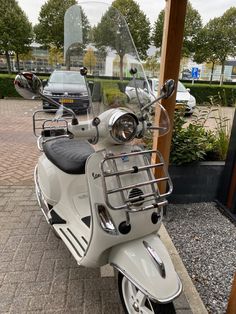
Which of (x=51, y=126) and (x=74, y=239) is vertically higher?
(x=51, y=126)

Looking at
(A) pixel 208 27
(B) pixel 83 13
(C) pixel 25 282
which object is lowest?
(C) pixel 25 282

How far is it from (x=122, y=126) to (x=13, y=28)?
1508 cm

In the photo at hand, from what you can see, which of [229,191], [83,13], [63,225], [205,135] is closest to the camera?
[83,13]

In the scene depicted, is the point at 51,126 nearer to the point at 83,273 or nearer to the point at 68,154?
the point at 68,154

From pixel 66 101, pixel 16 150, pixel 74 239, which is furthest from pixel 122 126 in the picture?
pixel 16 150

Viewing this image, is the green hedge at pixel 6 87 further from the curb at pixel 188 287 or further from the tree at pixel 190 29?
the curb at pixel 188 287

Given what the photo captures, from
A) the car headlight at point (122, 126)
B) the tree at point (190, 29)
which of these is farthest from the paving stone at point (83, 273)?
the tree at point (190, 29)

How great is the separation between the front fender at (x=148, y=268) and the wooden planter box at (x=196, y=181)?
64.8 inches

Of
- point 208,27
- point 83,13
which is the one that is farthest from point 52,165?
point 208,27

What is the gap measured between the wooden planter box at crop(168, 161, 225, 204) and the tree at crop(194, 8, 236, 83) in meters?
14.1

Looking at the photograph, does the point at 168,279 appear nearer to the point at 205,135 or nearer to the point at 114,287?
the point at 114,287

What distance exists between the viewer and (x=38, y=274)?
211cm

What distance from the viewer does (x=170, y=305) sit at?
1.47 meters

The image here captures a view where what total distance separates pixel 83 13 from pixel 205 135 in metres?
2.45
